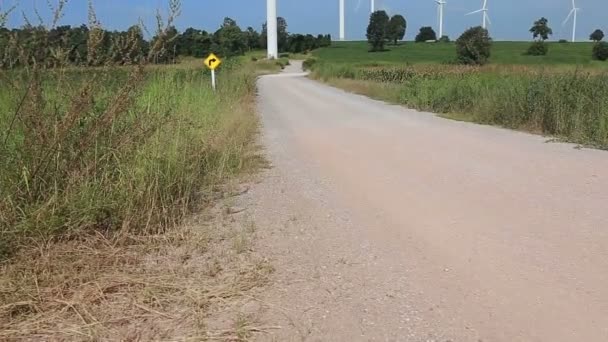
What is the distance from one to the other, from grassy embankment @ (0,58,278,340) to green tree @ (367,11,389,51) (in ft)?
412

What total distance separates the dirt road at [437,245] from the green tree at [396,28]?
129 meters

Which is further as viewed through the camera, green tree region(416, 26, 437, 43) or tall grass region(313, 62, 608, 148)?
green tree region(416, 26, 437, 43)

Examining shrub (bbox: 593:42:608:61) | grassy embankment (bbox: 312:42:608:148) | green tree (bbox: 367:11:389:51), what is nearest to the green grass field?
shrub (bbox: 593:42:608:61)

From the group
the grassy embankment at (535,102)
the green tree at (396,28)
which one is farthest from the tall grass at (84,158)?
the green tree at (396,28)

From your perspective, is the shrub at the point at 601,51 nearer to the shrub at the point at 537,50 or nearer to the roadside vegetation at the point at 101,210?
the shrub at the point at 537,50

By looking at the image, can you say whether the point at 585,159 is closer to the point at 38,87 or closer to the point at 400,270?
the point at 400,270

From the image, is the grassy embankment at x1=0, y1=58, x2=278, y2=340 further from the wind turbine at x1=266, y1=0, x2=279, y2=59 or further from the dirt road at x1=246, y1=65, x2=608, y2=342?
the wind turbine at x1=266, y1=0, x2=279, y2=59

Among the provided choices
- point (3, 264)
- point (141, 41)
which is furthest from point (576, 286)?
point (141, 41)

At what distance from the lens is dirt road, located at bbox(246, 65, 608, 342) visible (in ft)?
11.9

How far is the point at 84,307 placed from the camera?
12.0 feet

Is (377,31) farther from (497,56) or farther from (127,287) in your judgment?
(127,287)

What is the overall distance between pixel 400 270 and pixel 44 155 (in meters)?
3.00

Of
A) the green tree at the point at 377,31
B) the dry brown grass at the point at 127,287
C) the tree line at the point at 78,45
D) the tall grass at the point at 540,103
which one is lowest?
the dry brown grass at the point at 127,287

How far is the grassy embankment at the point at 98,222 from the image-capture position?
142 inches
